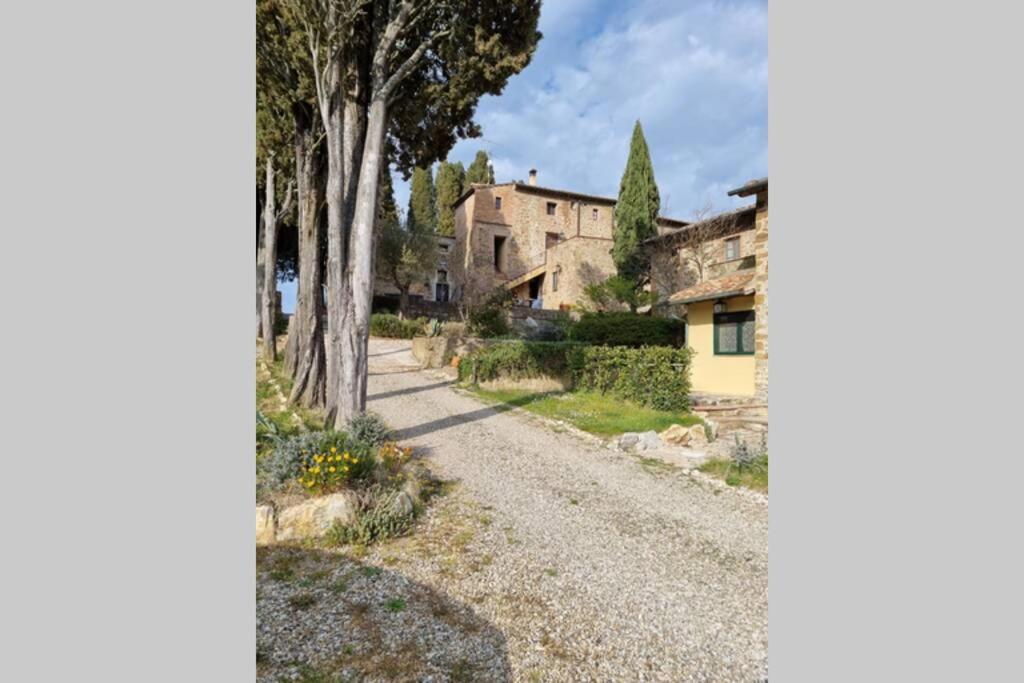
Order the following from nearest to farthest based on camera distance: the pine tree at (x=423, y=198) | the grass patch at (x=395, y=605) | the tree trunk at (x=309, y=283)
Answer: the grass patch at (x=395, y=605) → the tree trunk at (x=309, y=283) → the pine tree at (x=423, y=198)

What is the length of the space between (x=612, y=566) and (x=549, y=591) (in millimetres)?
708

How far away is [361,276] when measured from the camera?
23.9 ft

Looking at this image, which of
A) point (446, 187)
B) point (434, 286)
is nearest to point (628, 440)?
point (434, 286)

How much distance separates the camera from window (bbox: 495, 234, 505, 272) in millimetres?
33106

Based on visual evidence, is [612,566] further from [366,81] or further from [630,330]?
[630,330]

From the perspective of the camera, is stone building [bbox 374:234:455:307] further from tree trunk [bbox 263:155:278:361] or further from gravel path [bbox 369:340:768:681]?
gravel path [bbox 369:340:768:681]

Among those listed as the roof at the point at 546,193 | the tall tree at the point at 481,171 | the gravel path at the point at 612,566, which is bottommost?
the gravel path at the point at 612,566

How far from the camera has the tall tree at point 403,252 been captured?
2672 centimetres

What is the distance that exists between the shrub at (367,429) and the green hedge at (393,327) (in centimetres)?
1670

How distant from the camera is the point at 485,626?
3.18m

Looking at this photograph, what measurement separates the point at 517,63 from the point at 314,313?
6.52m

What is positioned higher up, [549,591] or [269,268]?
[269,268]

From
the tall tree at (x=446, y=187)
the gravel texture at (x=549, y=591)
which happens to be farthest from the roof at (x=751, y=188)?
the tall tree at (x=446, y=187)

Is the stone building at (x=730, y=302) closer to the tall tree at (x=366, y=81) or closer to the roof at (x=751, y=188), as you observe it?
the roof at (x=751, y=188)
